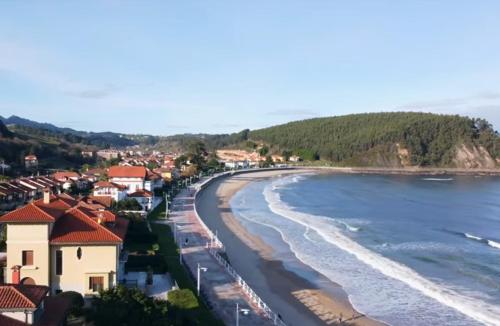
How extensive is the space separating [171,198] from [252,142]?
133m

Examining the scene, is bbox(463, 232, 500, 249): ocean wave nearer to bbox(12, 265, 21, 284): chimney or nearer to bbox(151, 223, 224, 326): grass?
bbox(151, 223, 224, 326): grass

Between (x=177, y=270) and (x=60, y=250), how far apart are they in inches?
316

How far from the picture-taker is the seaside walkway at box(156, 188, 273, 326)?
69.1ft

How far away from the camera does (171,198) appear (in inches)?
2261

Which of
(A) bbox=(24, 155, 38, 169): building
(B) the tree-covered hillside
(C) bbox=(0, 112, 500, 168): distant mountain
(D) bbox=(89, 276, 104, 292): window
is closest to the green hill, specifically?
(A) bbox=(24, 155, 38, 169): building

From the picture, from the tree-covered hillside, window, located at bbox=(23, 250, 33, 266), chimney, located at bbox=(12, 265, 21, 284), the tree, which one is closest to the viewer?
the tree

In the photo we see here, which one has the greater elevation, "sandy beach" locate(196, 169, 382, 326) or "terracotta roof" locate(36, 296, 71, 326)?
"terracotta roof" locate(36, 296, 71, 326)

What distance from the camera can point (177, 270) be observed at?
26.2 m

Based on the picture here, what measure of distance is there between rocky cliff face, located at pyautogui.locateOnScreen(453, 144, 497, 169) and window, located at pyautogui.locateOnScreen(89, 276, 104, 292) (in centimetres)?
13673

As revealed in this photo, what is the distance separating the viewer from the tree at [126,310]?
13445 millimetres

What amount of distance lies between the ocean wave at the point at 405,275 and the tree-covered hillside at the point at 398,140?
348 feet

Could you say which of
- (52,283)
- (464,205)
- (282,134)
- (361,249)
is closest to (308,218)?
(361,249)

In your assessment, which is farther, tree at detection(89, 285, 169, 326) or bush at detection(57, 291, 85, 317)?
bush at detection(57, 291, 85, 317)

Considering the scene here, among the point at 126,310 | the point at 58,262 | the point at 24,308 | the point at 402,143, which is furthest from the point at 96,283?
the point at 402,143
